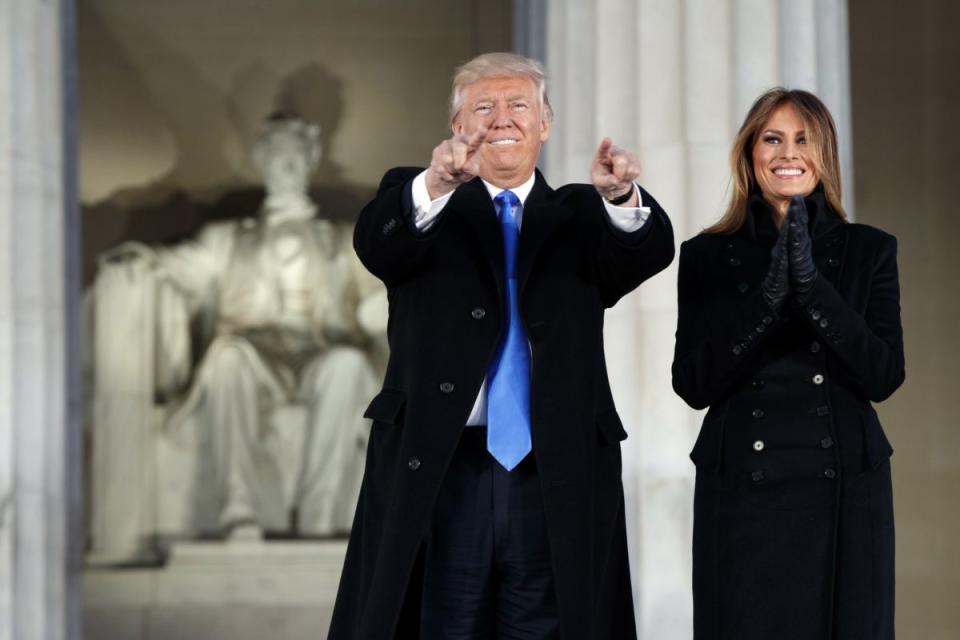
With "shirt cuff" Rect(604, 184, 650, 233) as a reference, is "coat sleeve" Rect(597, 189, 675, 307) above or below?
below

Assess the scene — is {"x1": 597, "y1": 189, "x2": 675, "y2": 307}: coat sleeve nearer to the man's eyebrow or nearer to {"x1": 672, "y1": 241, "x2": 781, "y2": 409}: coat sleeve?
{"x1": 672, "y1": 241, "x2": 781, "y2": 409}: coat sleeve

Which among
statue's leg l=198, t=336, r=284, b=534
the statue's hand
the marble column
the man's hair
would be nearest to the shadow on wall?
the statue's hand

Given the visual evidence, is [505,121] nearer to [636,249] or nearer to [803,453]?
[636,249]

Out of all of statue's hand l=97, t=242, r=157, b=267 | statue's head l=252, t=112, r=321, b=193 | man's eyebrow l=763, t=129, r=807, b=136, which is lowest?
man's eyebrow l=763, t=129, r=807, b=136

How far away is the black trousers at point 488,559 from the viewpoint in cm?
295

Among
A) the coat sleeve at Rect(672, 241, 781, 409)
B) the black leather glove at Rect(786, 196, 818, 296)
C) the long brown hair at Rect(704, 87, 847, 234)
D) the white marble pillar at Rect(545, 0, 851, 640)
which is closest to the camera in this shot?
the black leather glove at Rect(786, 196, 818, 296)

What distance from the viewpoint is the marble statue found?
8.20 m

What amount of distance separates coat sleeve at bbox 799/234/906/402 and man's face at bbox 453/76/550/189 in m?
0.58

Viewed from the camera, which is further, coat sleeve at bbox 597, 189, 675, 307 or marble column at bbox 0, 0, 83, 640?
marble column at bbox 0, 0, 83, 640

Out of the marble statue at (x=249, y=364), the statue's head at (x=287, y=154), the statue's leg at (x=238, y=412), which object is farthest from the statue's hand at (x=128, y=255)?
the statue's head at (x=287, y=154)

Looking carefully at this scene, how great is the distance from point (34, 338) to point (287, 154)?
9.61 feet

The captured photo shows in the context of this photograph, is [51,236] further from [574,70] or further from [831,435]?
[831,435]

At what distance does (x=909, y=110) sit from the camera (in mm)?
7820

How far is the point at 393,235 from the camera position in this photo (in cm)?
296
